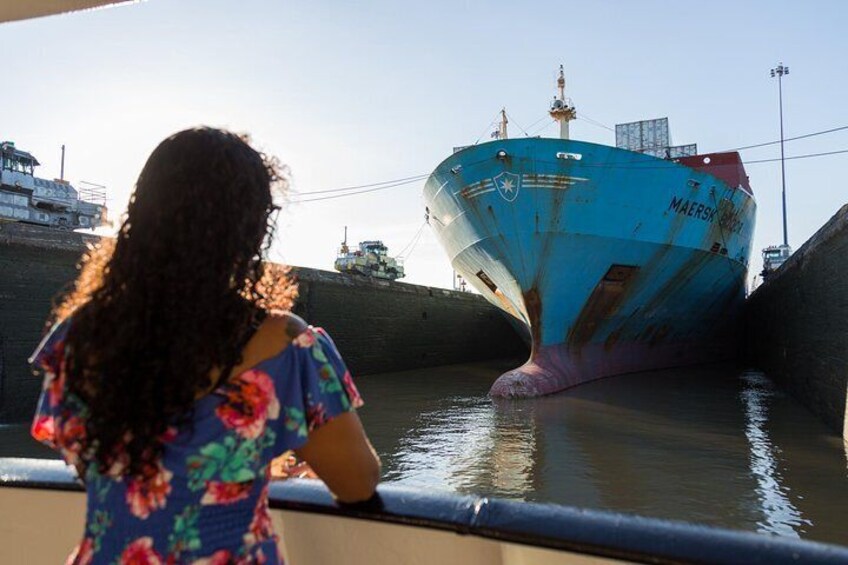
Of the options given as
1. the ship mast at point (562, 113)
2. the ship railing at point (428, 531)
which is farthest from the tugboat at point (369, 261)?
the ship railing at point (428, 531)

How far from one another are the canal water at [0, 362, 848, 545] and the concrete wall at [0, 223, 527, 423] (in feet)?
4.12

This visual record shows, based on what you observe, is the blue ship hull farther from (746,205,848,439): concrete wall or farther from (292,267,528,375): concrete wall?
(292,267,528,375): concrete wall

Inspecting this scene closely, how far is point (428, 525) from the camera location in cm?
116

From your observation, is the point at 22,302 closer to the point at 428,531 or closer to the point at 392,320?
the point at 428,531

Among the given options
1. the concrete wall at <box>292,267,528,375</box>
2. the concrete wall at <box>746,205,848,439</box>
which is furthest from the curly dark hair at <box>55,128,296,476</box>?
the concrete wall at <box>292,267,528,375</box>

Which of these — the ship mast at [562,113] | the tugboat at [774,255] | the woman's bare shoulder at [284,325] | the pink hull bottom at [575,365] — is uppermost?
the ship mast at [562,113]

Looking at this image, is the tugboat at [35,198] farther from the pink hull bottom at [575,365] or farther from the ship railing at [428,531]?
the ship railing at [428,531]

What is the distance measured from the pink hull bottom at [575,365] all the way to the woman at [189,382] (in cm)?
977

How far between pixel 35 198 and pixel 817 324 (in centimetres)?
2709

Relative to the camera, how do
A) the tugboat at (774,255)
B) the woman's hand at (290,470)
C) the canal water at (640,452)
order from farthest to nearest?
the tugboat at (774,255) < the canal water at (640,452) < the woman's hand at (290,470)

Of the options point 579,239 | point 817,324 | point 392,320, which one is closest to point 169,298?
point 817,324

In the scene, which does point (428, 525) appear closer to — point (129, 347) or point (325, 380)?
point (325, 380)

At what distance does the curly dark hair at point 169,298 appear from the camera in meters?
0.92

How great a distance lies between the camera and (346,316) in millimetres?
15023
